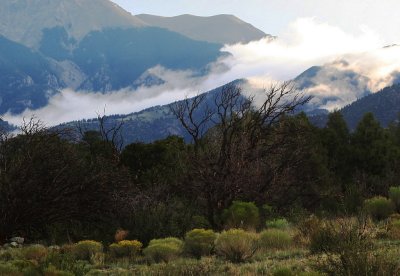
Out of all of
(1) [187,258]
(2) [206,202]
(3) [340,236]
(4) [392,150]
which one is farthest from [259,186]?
(4) [392,150]

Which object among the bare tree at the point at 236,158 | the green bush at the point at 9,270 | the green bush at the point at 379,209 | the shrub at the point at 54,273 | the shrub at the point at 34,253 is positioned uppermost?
the bare tree at the point at 236,158

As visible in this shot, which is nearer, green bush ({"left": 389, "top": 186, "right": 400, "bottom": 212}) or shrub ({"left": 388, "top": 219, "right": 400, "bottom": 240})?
shrub ({"left": 388, "top": 219, "right": 400, "bottom": 240})

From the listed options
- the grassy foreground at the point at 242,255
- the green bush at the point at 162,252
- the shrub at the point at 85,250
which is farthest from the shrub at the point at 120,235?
the green bush at the point at 162,252

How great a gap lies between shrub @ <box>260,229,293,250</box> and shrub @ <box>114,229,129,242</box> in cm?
452

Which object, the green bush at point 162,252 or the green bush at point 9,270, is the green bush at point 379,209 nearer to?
the green bush at point 162,252

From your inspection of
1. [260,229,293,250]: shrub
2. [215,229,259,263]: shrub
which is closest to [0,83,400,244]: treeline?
[260,229,293,250]: shrub

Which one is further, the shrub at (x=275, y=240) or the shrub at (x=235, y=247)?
the shrub at (x=275, y=240)

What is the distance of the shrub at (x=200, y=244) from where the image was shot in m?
11.9

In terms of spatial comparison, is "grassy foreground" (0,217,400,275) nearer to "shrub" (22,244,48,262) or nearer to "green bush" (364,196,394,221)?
"shrub" (22,244,48,262)

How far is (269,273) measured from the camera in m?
8.64

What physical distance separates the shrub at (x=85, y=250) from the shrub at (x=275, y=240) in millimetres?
4264

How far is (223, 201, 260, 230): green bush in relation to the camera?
16.8 metres

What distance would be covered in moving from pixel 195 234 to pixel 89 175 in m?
7.71

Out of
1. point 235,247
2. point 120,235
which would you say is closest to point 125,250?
point 120,235
